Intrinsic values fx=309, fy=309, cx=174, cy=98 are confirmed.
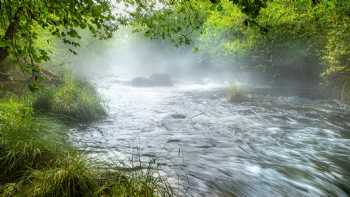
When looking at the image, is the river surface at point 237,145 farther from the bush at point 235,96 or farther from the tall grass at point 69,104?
the bush at point 235,96

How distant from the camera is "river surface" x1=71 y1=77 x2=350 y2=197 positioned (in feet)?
22.1

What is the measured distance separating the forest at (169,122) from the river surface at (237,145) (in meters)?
0.04

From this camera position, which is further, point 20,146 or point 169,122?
point 169,122

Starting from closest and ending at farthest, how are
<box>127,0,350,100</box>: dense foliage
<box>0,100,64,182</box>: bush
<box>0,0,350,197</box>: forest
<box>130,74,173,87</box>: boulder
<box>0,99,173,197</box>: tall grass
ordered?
<box>0,0,350,197</box>: forest
<box>0,99,173,197</box>: tall grass
<box>127,0,350,100</box>: dense foliage
<box>0,100,64,182</box>: bush
<box>130,74,173,87</box>: boulder

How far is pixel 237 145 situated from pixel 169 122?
4.27m

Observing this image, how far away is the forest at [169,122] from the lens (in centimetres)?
441

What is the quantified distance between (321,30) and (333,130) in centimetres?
520

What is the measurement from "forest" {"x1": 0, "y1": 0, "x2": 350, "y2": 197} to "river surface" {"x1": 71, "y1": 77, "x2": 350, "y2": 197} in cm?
4

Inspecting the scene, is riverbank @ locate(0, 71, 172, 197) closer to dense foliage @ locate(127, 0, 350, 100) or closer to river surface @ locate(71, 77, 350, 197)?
river surface @ locate(71, 77, 350, 197)

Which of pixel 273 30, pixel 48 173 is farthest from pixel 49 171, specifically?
pixel 273 30

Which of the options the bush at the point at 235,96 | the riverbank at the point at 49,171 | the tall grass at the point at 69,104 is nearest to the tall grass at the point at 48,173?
the riverbank at the point at 49,171

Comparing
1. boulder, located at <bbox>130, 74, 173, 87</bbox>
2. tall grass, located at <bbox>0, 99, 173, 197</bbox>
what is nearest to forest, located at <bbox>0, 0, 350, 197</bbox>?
tall grass, located at <bbox>0, 99, 173, 197</bbox>

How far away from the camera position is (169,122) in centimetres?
1359

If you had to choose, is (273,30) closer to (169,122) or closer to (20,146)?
(169,122)
